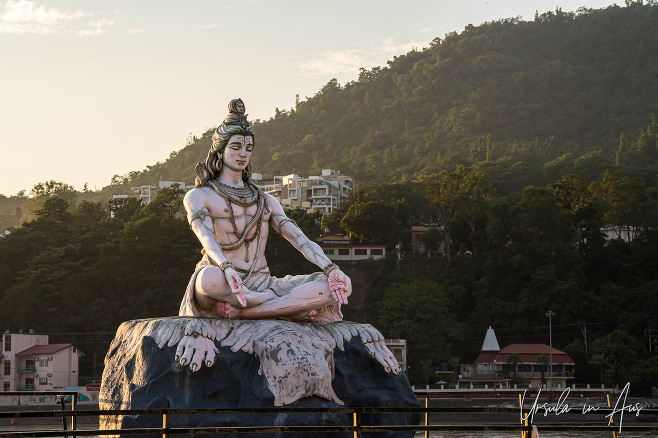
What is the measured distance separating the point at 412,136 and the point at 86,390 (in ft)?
271

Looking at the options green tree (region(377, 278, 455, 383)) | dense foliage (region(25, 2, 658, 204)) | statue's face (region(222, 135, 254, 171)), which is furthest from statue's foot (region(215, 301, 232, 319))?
dense foliage (region(25, 2, 658, 204))

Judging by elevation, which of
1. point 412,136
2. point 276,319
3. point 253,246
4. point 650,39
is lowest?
point 276,319

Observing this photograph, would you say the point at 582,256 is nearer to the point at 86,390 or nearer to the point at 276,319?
the point at 86,390

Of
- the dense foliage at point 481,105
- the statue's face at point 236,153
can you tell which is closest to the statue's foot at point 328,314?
the statue's face at point 236,153

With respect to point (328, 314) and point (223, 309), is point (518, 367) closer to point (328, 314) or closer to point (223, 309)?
point (328, 314)

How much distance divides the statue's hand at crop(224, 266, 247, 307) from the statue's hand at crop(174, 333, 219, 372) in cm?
67

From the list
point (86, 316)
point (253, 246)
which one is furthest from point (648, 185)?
point (253, 246)

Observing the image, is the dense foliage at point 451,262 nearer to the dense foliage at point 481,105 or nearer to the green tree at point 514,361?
the green tree at point 514,361

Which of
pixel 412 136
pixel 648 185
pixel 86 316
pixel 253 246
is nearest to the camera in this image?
pixel 253 246

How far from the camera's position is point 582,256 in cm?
5397

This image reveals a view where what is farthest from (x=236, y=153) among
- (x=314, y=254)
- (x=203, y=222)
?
(x=314, y=254)

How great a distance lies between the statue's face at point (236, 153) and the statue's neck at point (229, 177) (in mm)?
58

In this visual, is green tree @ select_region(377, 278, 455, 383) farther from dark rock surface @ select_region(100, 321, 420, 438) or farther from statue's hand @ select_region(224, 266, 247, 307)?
statue's hand @ select_region(224, 266, 247, 307)

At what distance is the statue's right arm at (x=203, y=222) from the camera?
1100cm
